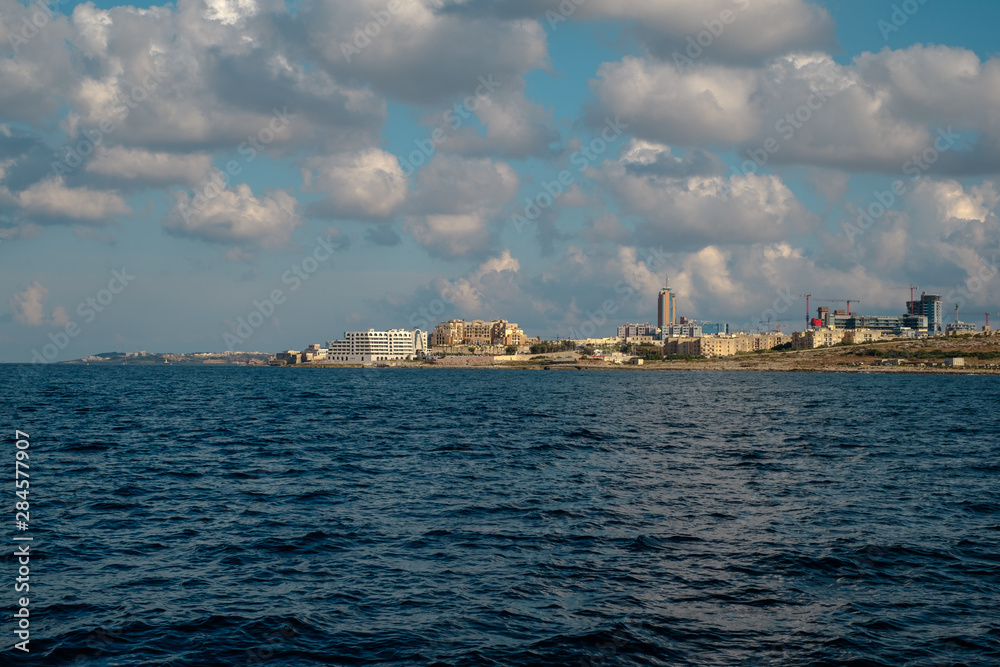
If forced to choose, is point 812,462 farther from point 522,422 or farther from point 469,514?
point 522,422

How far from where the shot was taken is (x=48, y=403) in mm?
90438

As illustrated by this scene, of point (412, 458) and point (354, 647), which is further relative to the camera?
point (412, 458)

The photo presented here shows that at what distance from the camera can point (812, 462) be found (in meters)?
42.7

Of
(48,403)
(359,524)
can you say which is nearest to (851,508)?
(359,524)

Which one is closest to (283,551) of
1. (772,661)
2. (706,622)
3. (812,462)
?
(706,622)

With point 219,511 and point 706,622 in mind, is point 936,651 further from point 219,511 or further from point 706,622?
point 219,511

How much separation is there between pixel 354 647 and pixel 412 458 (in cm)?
2754

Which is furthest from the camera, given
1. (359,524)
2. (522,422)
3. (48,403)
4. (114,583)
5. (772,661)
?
(48,403)

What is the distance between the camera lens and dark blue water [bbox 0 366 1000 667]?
16.0m

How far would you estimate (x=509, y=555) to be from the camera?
22562 mm

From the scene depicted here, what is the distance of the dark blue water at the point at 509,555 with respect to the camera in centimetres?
1600

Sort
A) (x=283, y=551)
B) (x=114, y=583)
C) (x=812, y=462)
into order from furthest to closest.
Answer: (x=812, y=462)
(x=283, y=551)
(x=114, y=583)

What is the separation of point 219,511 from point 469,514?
9.46 metres

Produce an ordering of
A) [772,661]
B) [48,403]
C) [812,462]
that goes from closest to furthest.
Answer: [772,661] → [812,462] → [48,403]
